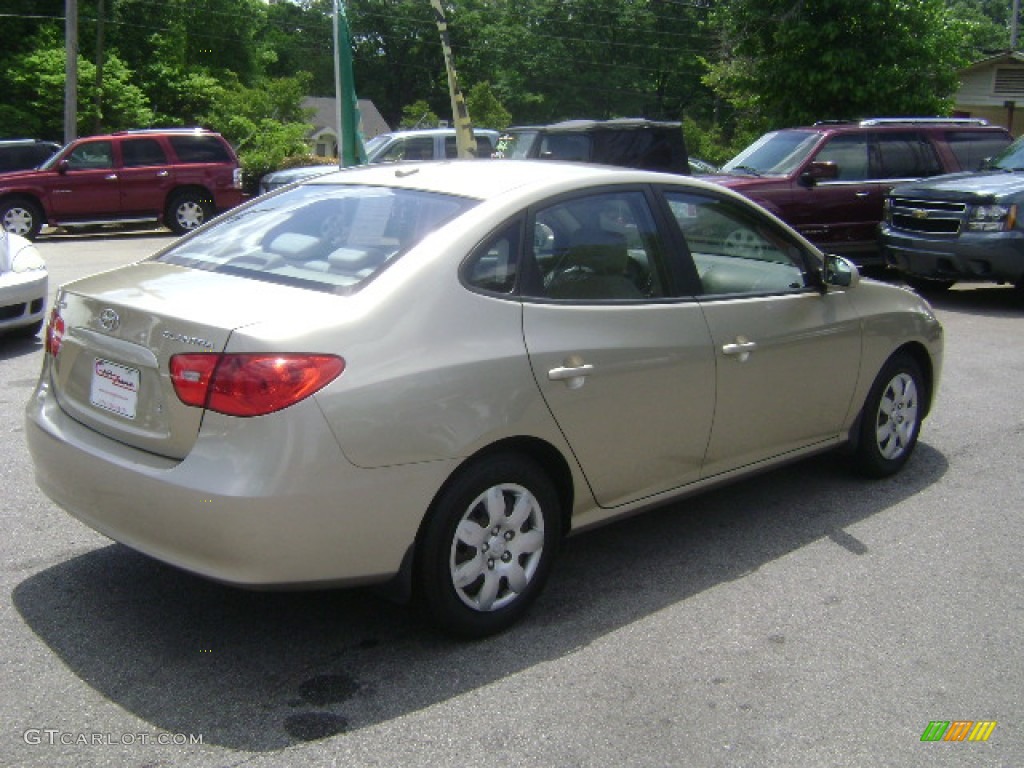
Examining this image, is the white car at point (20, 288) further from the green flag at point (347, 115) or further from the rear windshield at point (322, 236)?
the green flag at point (347, 115)

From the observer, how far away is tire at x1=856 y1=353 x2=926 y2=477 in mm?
5859

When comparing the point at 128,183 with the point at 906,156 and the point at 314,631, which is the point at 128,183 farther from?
the point at 314,631

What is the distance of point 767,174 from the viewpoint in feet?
43.8

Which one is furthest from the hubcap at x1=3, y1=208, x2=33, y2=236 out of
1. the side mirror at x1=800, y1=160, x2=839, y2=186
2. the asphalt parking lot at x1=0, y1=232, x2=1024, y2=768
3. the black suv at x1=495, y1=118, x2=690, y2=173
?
the asphalt parking lot at x1=0, y1=232, x2=1024, y2=768

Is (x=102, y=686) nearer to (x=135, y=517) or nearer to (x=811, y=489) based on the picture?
(x=135, y=517)

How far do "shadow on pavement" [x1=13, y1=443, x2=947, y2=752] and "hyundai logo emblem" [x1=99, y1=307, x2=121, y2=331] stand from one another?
3.45 ft

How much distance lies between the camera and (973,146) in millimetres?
14281

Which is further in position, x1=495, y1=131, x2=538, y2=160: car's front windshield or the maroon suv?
x1=495, y1=131, x2=538, y2=160: car's front windshield

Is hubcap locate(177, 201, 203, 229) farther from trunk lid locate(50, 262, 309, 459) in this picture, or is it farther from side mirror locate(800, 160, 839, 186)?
trunk lid locate(50, 262, 309, 459)

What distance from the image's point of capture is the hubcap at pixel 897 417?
234 inches

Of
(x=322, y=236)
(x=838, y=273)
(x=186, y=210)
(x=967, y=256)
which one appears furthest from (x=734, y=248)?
(x=186, y=210)

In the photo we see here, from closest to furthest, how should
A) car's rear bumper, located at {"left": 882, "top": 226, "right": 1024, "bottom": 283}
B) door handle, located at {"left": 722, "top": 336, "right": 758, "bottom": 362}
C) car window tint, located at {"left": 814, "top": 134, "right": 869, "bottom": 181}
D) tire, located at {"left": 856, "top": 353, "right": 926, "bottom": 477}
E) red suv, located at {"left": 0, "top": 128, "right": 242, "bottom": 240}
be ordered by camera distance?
1. door handle, located at {"left": 722, "top": 336, "right": 758, "bottom": 362}
2. tire, located at {"left": 856, "top": 353, "right": 926, "bottom": 477}
3. car's rear bumper, located at {"left": 882, "top": 226, "right": 1024, "bottom": 283}
4. car window tint, located at {"left": 814, "top": 134, "right": 869, "bottom": 181}
5. red suv, located at {"left": 0, "top": 128, "right": 242, "bottom": 240}

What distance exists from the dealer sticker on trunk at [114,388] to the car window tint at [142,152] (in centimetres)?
1750

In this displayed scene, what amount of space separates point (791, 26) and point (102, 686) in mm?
18087
